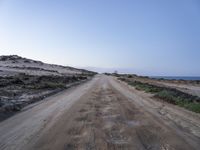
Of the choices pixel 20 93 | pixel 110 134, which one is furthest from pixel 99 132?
pixel 20 93

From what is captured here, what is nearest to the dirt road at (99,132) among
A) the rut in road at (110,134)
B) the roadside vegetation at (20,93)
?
the rut in road at (110,134)

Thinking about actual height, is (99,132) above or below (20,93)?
Result: above

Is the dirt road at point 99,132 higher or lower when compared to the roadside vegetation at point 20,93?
higher

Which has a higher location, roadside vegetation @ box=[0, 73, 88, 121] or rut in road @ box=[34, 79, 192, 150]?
rut in road @ box=[34, 79, 192, 150]

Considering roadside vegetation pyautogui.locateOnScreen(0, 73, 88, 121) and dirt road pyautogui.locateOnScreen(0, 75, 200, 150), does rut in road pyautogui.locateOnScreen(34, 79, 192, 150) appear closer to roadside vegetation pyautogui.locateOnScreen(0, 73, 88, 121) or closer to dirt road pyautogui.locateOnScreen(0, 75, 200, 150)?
dirt road pyautogui.locateOnScreen(0, 75, 200, 150)

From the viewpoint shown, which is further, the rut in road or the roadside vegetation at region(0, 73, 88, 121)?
the roadside vegetation at region(0, 73, 88, 121)

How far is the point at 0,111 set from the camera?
13.8 metres

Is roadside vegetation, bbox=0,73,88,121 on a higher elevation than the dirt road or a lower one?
lower

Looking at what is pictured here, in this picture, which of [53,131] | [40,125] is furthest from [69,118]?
[53,131]

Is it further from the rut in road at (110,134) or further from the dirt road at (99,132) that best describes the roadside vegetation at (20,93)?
the rut in road at (110,134)

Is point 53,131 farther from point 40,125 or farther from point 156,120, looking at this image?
point 156,120

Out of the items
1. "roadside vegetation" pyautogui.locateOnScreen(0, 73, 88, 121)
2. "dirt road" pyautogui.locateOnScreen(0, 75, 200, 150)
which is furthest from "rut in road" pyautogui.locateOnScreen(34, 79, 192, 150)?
"roadside vegetation" pyautogui.locateOnScreen(0, 73, 88, 121)

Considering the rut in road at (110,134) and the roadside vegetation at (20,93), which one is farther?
the roadside vegetation at (20,93)

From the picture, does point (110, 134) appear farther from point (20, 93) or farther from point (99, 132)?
point (20, 93)
